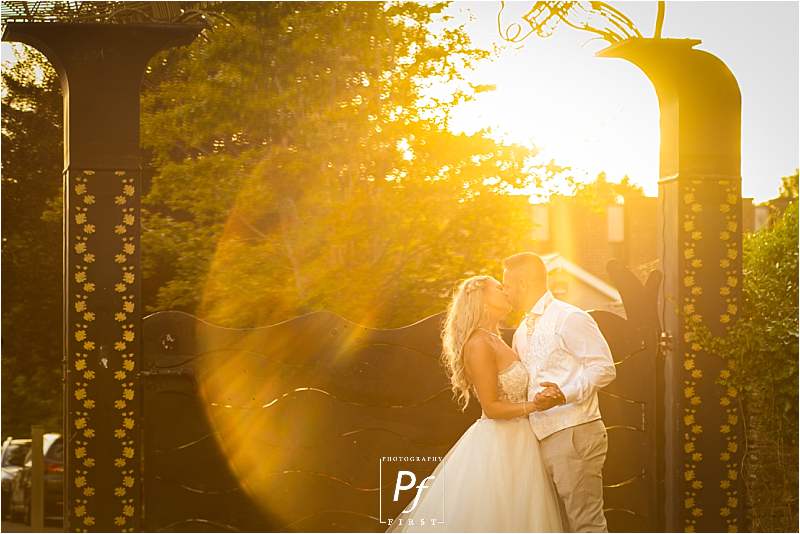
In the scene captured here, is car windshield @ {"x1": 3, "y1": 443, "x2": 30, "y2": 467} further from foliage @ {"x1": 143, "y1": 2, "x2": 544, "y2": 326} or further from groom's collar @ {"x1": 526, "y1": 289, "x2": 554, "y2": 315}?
groom's collar @ {"x1": 526, "y1": 289, "x2": 554, "y2": 315}

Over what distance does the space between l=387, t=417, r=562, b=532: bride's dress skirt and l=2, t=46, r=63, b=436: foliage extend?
246 inches

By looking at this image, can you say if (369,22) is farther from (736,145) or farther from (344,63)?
(736,145)

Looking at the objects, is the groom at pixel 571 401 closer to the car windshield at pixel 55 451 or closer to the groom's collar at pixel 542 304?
the groom's collar at pixel 542 304

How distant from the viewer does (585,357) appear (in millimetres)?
4410

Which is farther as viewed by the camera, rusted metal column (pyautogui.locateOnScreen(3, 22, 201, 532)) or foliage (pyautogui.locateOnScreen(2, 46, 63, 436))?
foliage (pyautogui.locateOnScreen(2, 46, 63, 436))

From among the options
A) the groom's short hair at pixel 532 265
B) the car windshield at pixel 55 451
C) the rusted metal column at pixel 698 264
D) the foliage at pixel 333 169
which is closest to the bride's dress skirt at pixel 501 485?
the groom's short hair at pixel 532 265

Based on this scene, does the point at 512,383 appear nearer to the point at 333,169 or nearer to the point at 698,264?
the point at 698,264

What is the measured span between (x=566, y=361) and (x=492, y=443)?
22.0 inches

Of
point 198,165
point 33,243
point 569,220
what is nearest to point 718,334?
point 198,165

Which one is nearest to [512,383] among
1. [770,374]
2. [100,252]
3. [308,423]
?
[308,423]

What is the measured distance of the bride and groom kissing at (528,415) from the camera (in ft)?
14.5

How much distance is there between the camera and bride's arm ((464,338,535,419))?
438 cm

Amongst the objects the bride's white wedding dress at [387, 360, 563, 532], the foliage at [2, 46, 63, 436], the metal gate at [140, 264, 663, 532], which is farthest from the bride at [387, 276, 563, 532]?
the foliage at [2, 46, 63, 436]

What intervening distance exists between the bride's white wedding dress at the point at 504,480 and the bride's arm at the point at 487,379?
66 millimetres
